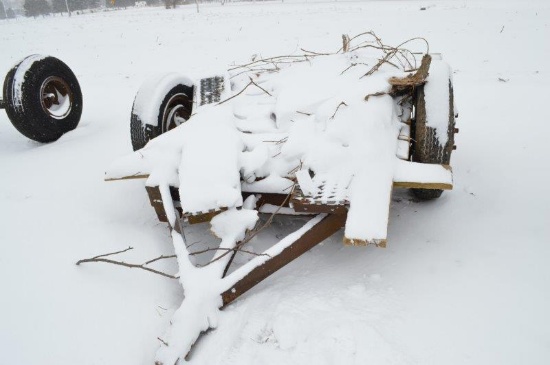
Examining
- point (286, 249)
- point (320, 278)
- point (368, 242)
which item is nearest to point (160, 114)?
point (286, 249)

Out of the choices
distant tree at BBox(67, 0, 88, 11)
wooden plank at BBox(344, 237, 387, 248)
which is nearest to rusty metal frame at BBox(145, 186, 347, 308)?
wooden plank at BBox(344, 237, 387, 248)

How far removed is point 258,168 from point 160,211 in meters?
0.71

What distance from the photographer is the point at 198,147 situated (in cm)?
256

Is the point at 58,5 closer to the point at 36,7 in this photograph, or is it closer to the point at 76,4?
the point at 76,4

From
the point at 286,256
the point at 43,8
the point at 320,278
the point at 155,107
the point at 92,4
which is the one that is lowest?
the point at 320,278

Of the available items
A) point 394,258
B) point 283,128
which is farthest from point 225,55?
point 394,258

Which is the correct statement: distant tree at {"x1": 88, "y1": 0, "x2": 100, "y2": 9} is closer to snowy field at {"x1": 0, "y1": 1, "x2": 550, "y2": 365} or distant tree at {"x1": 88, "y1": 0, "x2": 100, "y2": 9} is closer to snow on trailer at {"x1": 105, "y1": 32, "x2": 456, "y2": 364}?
snowy field at {"x1": 0, "y1": 1, "x2": 550, "y2": 365}

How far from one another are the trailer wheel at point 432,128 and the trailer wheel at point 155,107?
81.1 inches

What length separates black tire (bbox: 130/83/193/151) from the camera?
311 cm

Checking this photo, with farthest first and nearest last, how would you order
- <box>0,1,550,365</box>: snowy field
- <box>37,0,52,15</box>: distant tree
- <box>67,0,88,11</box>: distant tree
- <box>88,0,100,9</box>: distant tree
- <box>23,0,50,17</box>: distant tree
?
<box>88,0,100,9</box>: distant tree < <box>37,0,52,15</box>: distant tree < <box>23,0,50,17</box>: distant tree < <box>67,0,88,11</box>: distant tree < <box>0,1,550,365</box>: snowy field

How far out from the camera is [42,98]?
4227mm

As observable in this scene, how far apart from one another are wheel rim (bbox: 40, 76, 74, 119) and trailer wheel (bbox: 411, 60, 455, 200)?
13.1 ft

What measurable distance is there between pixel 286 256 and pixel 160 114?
1.79 m

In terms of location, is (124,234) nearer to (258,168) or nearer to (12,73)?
(258,168)
